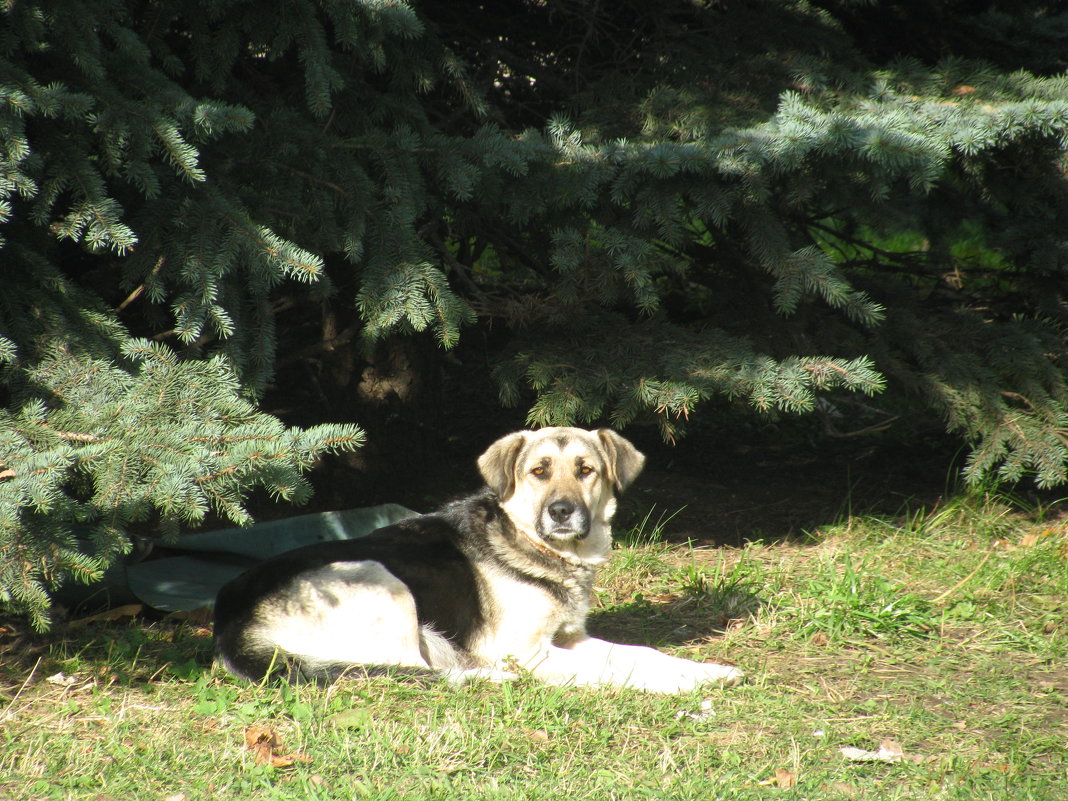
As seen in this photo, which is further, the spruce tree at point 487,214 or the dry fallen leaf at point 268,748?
the spruce tree at point 487,214

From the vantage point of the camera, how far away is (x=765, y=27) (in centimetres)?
577

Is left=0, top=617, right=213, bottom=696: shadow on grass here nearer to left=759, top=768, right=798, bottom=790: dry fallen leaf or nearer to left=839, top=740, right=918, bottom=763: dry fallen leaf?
left=759, top=768, right=798, bottom=790: dry fallen leaf

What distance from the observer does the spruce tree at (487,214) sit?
12.8 feet

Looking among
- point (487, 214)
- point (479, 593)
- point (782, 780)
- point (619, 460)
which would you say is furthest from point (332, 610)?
point (487, 214)

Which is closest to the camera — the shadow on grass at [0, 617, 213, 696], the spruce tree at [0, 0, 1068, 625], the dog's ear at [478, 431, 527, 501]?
the spruce tree at [0, 0, 1068, 625]

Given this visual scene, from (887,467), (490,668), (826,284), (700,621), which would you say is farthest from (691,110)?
(887,467)

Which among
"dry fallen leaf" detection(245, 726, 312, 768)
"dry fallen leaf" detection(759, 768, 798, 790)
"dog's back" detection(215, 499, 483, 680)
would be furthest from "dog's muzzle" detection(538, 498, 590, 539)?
"dry fallen leaf" detection(245, 726, 312, 768)

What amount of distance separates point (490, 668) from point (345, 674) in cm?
70

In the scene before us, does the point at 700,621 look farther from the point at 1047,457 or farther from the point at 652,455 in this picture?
the point at 652,455

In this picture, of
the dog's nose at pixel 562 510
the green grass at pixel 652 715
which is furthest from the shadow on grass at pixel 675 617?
the dog's nose at pixel 562 510

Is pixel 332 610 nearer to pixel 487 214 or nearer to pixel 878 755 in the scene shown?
pixel 878 755

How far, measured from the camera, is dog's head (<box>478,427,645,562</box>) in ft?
14.9

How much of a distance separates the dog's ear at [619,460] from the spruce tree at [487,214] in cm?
39

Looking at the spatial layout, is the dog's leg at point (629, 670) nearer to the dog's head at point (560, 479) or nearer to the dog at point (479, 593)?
the dog at point (479, 593)
